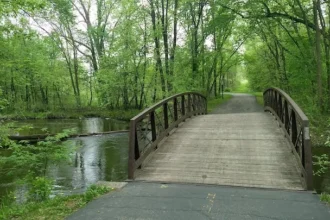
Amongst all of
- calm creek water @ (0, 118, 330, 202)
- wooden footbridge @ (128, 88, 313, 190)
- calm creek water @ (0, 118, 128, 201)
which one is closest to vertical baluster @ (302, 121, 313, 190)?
wooden footbridge @ (128, 88, 313, 190)

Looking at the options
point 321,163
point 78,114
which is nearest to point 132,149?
point 321,163

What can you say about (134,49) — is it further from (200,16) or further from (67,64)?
(67,64)

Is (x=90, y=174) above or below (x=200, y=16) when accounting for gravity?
below

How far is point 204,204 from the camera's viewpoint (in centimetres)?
376

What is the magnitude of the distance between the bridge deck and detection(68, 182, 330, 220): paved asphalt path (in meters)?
0.48

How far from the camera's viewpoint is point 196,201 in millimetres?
3873

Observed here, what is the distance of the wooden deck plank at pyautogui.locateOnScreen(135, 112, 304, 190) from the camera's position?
16.3 ft

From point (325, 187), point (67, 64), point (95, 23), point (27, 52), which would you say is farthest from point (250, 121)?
point (67, 64)

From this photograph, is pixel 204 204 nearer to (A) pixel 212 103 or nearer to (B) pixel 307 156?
(B) pixel 307 156

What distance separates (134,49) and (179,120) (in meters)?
11.6

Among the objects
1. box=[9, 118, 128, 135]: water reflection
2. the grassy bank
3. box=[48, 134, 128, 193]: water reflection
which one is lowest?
box=[48, 134, 128, 193]: water reflection

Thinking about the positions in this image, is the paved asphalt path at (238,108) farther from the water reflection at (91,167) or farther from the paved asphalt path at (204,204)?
the paved asphalt path at (204,204)

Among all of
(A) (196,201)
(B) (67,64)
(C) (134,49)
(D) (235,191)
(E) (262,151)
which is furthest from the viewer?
(B) (67,64)

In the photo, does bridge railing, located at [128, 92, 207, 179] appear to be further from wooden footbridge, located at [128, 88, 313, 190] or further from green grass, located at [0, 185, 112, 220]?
green grass, located at [0, 185, 112, 220]
